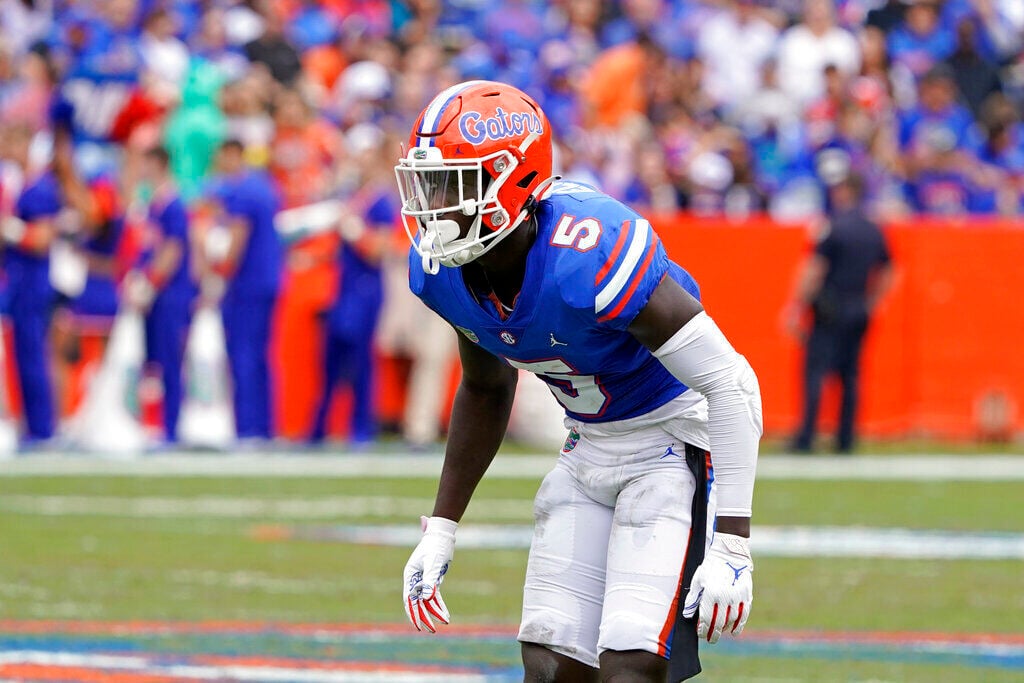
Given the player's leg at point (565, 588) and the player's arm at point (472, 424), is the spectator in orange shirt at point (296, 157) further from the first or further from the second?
the player's leg at point (565, 588)

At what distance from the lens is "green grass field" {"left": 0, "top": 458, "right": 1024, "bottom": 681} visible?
757 cm

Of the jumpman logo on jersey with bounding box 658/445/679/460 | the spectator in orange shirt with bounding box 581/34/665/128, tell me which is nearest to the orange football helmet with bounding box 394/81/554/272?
the jumpman logo on jersey with bounding box 658/445/679/460

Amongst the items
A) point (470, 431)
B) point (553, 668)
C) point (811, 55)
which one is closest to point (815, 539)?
point (470, 431)

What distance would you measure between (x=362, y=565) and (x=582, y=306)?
16.1 feet

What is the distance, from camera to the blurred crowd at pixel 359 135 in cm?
1354

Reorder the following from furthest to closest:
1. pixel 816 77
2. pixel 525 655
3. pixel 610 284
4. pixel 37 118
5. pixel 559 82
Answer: pixel 816 77 → pixel 559 82 → pixel 37 118 → pixel 525 655 → pixel 610 284

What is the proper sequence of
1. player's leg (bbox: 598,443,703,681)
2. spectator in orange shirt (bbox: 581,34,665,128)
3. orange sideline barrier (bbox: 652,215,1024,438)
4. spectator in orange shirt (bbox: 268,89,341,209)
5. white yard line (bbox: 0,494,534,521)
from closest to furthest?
player's leg (bbox: 598,443,703,681) → white yard line (bbox: 0,494,534,521) → spectator in orange shirt (bbox: 268,89,341,209) → orange sideline barrier (bbox: 652,215,1024,438) → spectator in orange shirt (bbox: 581,34,665,128)

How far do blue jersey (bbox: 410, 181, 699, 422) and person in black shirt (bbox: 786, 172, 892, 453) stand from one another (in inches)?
367

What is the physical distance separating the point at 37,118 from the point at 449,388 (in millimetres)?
3864

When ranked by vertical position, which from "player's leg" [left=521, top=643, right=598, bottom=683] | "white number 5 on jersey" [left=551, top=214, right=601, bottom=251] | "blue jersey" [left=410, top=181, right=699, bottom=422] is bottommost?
"player's leg" [left=521, top=643, right=598, bottom=683]

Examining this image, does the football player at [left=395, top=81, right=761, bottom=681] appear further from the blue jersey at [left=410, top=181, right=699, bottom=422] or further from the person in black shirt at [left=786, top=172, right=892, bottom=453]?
the person in black shirt at [left=786, top=172, right=892, bottom=453]

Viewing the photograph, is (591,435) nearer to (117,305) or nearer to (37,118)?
(117,305)

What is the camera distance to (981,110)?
18.0 metres

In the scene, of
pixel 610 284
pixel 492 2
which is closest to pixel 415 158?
pixel 610 284
